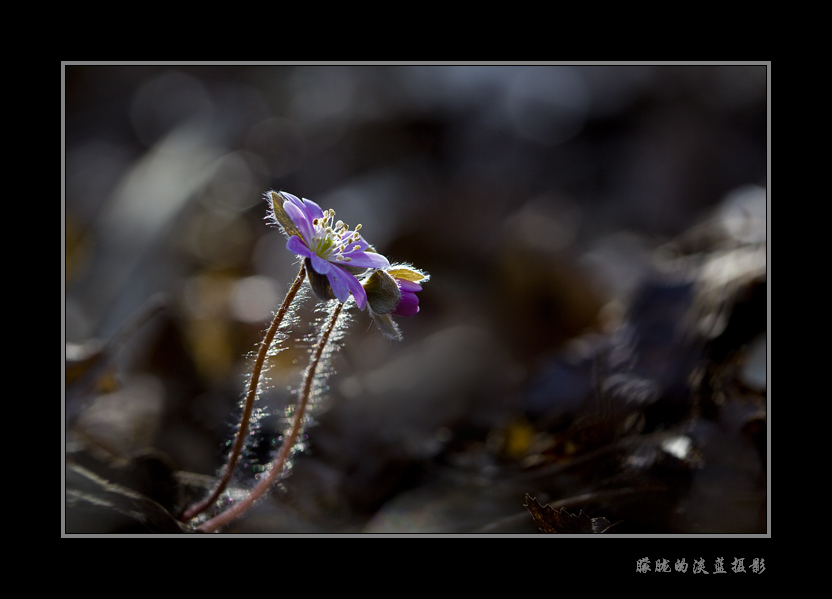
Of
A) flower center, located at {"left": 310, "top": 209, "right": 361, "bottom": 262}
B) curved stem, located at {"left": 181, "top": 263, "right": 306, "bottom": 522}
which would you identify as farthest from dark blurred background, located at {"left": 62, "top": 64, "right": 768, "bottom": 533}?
flower center, located at {"left": 310, "top": 209, "right": 361, "bottom": 262}

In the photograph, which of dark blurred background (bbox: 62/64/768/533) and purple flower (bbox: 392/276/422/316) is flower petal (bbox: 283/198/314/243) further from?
dark blurred background (bbox: 62/64/768/533)

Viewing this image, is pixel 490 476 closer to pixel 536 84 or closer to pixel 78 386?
pixel 78 386

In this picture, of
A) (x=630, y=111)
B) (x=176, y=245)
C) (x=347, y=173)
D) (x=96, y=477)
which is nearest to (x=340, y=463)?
(x=96, y=477)

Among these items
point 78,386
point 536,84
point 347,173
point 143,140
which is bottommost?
point 78,386

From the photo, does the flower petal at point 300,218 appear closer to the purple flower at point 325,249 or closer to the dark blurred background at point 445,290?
the purple flower at point 325,249

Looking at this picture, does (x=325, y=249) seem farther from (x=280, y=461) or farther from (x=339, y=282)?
(x=280, y=461)

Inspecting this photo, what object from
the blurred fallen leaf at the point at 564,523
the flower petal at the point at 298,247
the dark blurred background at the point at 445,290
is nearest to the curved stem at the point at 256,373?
the flower petal at the point at 298,247
